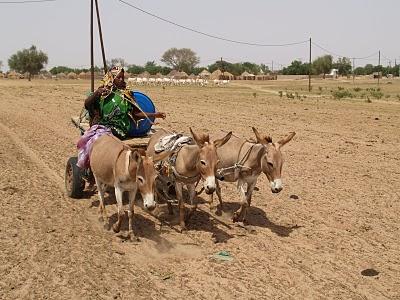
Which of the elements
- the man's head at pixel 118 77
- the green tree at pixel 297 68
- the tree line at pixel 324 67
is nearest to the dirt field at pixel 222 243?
the man's head at pixel 118 77

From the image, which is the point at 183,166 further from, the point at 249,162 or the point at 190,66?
the point at 190,66

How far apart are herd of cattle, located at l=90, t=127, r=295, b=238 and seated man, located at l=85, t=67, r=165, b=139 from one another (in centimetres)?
91

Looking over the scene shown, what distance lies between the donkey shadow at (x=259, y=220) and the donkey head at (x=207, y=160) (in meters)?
1.67

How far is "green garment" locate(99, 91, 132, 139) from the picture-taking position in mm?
8766

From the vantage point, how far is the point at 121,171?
6.77m

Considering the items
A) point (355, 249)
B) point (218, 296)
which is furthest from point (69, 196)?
point (355, 249)

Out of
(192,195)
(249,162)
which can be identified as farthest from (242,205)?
(192,195)

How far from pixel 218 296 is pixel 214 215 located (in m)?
3.01

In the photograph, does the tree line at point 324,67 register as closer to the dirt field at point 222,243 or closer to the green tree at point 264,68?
the green tree at point 264,68

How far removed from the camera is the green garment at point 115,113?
8766 millimetres

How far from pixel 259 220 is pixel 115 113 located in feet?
10.7

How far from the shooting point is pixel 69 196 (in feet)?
30.0

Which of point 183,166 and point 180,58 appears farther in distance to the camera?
point 180,58

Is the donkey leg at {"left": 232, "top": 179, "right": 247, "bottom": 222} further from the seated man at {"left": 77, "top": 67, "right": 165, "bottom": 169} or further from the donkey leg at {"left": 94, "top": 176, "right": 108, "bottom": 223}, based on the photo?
the seated man at {"left": 77, "top": 67, "right": 165, "bottom": 169}
